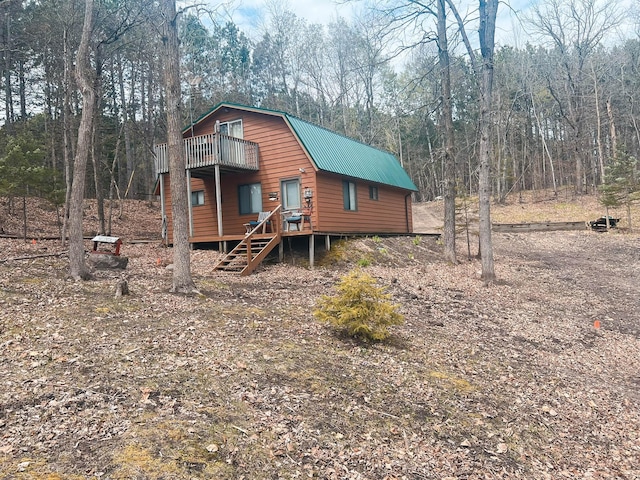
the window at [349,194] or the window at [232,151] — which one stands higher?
the window at [232,151]

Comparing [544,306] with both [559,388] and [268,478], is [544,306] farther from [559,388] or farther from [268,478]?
[268,478]

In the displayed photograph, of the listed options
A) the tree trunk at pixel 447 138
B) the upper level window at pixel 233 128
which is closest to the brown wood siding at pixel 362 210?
the tree trunk at pixel 447 138

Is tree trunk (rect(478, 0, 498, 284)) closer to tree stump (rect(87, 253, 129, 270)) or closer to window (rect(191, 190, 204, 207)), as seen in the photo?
tree stump (rect(87, 253, 129, 270))

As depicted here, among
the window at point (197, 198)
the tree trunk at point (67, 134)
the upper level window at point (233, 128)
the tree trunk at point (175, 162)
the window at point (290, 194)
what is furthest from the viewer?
the window at point (197, 198)

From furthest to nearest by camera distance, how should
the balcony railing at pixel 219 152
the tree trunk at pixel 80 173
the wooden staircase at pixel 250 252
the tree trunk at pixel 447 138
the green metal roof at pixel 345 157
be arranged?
the green metal roof at pixel 345 157, the tree trunk at pixel 447 138, the balcony railing at pixel 219 152, the wooden staircase at pixel 250 252, the tree trunk at pixel 80 173

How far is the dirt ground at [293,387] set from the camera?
11.6ft

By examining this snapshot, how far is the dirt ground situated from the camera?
3525 mm

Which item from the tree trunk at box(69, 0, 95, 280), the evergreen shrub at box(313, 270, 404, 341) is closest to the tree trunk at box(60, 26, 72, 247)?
the tree trunk at box(69, 0, 95, 280)

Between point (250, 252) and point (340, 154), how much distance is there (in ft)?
21.3

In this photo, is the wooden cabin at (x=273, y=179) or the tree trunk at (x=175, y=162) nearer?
the tree trunk at (x=175, y=162)

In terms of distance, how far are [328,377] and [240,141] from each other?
490 inches

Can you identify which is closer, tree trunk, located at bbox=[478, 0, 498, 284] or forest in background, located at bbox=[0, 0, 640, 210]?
tree trunk, located at bbox=[478, 0, 498, 284]

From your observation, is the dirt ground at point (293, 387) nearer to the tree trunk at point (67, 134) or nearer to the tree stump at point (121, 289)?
the tree stump at point (121, 289)

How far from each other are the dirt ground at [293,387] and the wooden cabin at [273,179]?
5.71m
